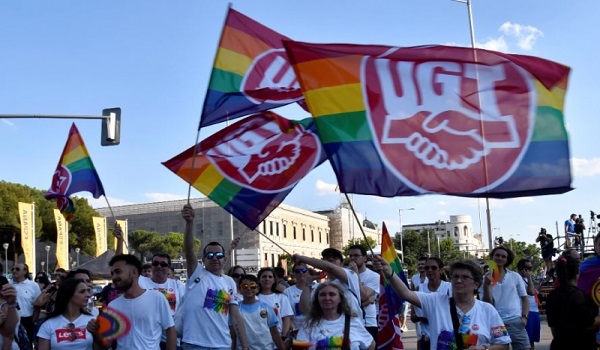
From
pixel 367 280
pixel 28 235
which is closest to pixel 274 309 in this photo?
pixel 367 280

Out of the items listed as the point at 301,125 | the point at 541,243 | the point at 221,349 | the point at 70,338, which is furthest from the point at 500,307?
the point at 541,243

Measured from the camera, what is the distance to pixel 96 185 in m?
10.8

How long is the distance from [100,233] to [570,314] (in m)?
31.5

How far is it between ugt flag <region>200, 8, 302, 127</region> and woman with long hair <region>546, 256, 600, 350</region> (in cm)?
410

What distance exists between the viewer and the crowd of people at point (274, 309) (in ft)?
16.3

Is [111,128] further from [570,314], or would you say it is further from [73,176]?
[570,314]

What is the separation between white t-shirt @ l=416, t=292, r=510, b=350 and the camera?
484 centimetres

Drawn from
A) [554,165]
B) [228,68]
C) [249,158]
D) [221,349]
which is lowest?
[221,349]

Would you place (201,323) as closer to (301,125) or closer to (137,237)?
(301,125)

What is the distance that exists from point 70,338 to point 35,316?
14.5 ft

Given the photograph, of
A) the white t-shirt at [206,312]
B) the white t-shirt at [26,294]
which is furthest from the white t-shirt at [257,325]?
the white t-shirt at [26,294]

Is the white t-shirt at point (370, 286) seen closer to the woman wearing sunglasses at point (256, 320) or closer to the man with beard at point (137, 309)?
the woman wearing sunglasses at point (256, 320)

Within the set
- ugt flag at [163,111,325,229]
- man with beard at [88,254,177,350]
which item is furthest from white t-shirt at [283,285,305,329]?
man with beard at [88,254,177,350]

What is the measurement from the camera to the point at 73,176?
11.1m
